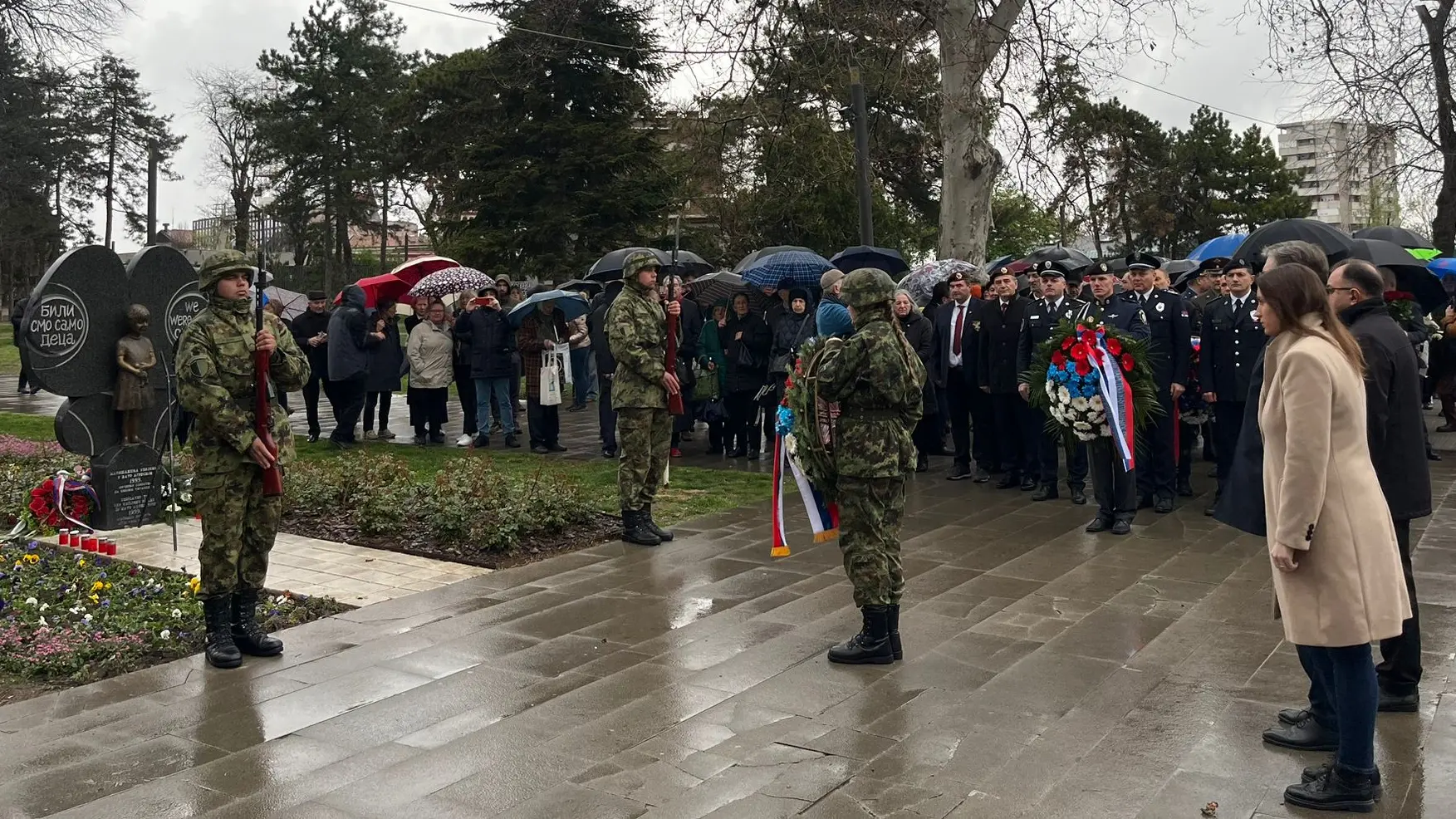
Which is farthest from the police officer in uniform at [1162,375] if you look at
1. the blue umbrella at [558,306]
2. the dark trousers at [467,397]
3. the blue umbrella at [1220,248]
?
the dark trousers at [467,397]

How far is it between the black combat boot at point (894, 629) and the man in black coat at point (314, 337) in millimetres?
11073

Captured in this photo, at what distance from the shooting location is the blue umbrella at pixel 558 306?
49.0ft

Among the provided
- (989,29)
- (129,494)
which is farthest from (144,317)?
(989,29)

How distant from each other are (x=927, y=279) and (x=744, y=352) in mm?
2107

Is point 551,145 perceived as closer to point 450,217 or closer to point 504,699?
point 450,217

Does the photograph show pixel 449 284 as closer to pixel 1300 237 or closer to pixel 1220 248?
pixel 1300 237

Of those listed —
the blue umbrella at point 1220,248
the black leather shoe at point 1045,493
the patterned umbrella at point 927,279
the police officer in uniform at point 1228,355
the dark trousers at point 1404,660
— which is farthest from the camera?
the blue umbrella at point 1220,248

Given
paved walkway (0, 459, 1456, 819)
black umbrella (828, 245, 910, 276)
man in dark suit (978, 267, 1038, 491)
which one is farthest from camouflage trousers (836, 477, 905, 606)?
black umbrella (828, 245, 910, 276)

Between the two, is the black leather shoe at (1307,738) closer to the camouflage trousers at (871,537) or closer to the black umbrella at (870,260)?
the camouflage trousers at (871,537)

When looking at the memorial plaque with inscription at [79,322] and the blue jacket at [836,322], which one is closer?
the blue jacket at [836,322]

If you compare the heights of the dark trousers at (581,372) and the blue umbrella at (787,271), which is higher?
the blue umbrella at (787,271)

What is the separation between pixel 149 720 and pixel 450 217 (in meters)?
29.8

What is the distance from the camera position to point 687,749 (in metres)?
4.84

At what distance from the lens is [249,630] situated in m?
6.32
